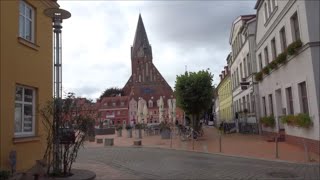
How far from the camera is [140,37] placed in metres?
114

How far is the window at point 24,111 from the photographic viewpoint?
12.5 m

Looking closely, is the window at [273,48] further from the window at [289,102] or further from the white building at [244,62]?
the white building at [244,62]

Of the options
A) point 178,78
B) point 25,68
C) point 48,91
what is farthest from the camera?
point 178,78

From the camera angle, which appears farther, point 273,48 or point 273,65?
point 273,48

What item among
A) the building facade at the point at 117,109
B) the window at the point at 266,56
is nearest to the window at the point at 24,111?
the window at the point at 266,56

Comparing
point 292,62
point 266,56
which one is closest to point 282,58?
point 292,62

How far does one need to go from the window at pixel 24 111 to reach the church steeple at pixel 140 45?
98284 millimetres

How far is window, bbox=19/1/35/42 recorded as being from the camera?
12.9 metres

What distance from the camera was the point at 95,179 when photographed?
12.1 meters

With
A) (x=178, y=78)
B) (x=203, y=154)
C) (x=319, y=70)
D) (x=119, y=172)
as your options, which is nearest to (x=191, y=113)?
(x=178, y=78)

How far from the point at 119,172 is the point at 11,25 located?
6047mm

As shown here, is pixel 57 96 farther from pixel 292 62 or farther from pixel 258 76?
pixel 258 76

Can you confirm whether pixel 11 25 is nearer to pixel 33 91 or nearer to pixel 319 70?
pixel 33 91

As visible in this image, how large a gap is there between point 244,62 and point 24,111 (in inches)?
1085
